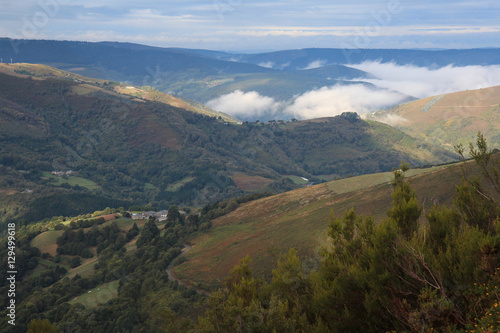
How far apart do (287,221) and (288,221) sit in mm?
311

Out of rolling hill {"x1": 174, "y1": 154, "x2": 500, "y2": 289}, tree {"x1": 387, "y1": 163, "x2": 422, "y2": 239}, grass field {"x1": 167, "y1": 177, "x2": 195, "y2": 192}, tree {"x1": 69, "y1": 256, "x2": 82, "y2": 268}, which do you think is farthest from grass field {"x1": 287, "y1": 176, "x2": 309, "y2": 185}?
tree {"x1": 387, "y1": 163, "x2": 422, "y2": 239}

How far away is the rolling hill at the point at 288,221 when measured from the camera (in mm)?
46656

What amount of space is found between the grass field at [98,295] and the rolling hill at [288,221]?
32.4 feet

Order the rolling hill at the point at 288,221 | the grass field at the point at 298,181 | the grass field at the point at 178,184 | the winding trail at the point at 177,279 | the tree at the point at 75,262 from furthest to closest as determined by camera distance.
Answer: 1. the grass field at the point at 298,181
2. the grass field at the point at 178,184
3. the tree at the point at 75,262
4. the winding trail at the point at 177,279
5. the rolling hill at the point at 288,221

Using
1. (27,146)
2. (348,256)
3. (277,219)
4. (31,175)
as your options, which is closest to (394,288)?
(348,256)

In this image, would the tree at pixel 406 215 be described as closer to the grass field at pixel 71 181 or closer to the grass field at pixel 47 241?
the grass field at pixel 47 241

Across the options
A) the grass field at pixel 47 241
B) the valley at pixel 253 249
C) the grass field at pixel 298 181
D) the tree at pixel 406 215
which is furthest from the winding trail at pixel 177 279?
the grass field at pixel 298 181

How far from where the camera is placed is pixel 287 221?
203 feet

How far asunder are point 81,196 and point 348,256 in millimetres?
126690

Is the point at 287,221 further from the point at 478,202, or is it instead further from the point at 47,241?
the point at 47,241

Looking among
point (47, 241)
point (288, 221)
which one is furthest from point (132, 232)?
point (288, 221)

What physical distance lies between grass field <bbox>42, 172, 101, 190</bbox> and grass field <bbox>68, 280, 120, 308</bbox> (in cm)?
10090

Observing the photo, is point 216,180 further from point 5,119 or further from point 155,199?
point 5,119

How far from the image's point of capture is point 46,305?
55625 millimetres
